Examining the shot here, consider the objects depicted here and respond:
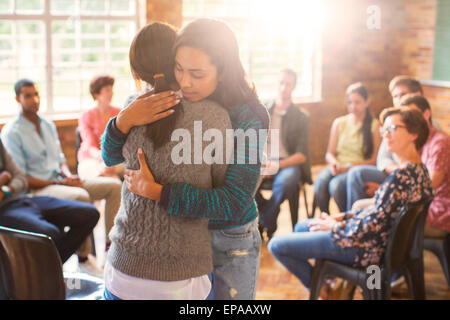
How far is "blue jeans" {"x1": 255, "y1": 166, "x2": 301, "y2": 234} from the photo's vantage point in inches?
163

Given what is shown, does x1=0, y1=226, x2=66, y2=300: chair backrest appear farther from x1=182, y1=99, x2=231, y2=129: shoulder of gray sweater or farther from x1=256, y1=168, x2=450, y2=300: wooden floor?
x1=256, y1=168, x2=450, y2=300: wooden floor

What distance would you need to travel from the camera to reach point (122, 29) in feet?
18.9

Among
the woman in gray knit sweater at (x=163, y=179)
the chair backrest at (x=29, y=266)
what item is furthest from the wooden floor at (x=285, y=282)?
the woman in gray knit sweater at (x=163, y=179)

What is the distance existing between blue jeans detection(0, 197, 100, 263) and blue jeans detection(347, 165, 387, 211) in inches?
69.4

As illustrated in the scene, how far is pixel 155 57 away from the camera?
126cm

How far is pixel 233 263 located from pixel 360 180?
97.9 inches

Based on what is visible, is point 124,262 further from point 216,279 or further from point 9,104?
point 9,104

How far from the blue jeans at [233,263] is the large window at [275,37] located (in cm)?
521

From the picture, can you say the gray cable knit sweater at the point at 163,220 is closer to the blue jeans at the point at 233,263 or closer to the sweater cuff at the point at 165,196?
the sweater cuff at the point at 165,196

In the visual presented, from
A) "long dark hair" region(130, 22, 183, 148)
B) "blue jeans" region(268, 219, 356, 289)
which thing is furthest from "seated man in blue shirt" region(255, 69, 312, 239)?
"long dark hair" region(130, 22, 183, 148)

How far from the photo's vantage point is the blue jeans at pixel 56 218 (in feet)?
9.90

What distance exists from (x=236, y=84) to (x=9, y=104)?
4.36m
